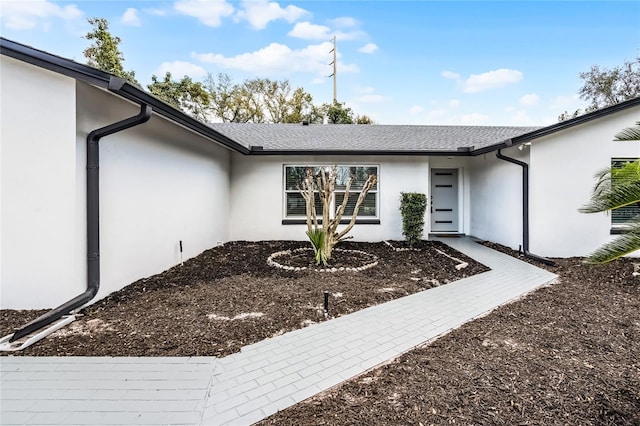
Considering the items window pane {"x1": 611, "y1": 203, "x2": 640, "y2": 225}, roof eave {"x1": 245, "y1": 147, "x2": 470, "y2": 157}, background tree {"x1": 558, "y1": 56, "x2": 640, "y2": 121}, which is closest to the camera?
window pane {"x1": 611, "y1": 203, "x2": 640, "y2": 225}

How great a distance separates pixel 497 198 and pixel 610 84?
21546mm

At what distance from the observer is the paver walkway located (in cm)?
213

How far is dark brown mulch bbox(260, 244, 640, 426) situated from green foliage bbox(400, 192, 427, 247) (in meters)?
4.37

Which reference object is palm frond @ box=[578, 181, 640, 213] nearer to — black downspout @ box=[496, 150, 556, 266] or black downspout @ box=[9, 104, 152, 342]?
black downspout @ box=[496, 150, 556, 266]

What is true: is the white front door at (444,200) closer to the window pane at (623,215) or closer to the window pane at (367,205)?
the window pane at (367,205)

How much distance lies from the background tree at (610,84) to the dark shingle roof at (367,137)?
604 inches

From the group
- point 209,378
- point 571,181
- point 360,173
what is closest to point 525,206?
point 571,181

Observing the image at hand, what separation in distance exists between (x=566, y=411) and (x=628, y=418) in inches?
13.8

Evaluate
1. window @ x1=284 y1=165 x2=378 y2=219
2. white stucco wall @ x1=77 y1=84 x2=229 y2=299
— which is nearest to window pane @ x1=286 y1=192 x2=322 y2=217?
window @ x1=284 y1=165 x2=378 y2=219

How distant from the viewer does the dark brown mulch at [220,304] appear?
10.3 ft

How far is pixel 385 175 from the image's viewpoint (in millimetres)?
9195

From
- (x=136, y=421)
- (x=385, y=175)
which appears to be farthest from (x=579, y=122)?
(x=136, y=421)

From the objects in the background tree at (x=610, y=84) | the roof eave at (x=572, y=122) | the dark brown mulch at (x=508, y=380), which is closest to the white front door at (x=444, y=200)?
the roof eave at (x=572, y=122)

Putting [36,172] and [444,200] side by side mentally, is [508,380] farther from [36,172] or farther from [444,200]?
[444,200]
